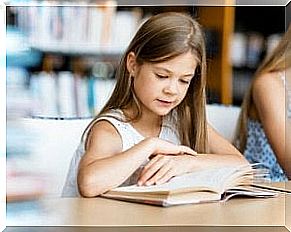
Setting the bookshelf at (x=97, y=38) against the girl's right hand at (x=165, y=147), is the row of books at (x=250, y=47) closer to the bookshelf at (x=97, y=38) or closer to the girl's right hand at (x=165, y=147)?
the bookshelf at (x=97, y=38)

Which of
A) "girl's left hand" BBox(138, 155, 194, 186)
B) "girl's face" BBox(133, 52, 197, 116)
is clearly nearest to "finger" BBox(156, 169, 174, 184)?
"girl's left hand" BBox(138, 155, 194, 186)

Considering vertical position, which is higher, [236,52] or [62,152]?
[236,52]

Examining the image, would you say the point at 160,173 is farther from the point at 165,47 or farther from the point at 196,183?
the point at 165,47

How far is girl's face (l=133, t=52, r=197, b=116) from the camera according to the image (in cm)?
123

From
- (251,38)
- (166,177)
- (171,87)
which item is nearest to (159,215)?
(166,177)

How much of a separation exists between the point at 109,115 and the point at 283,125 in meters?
0.26

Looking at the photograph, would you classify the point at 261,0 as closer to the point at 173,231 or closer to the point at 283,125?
the point at 283,125

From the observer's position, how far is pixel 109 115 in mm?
1239

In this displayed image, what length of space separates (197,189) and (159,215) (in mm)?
68

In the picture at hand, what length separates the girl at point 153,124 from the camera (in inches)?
48.4

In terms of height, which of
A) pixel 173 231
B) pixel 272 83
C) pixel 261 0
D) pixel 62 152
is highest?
pixel 261 0

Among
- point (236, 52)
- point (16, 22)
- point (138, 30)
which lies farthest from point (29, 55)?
point (236, 52)

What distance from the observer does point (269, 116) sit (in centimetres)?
128

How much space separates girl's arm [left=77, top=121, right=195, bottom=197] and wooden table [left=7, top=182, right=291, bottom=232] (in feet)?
0.08
